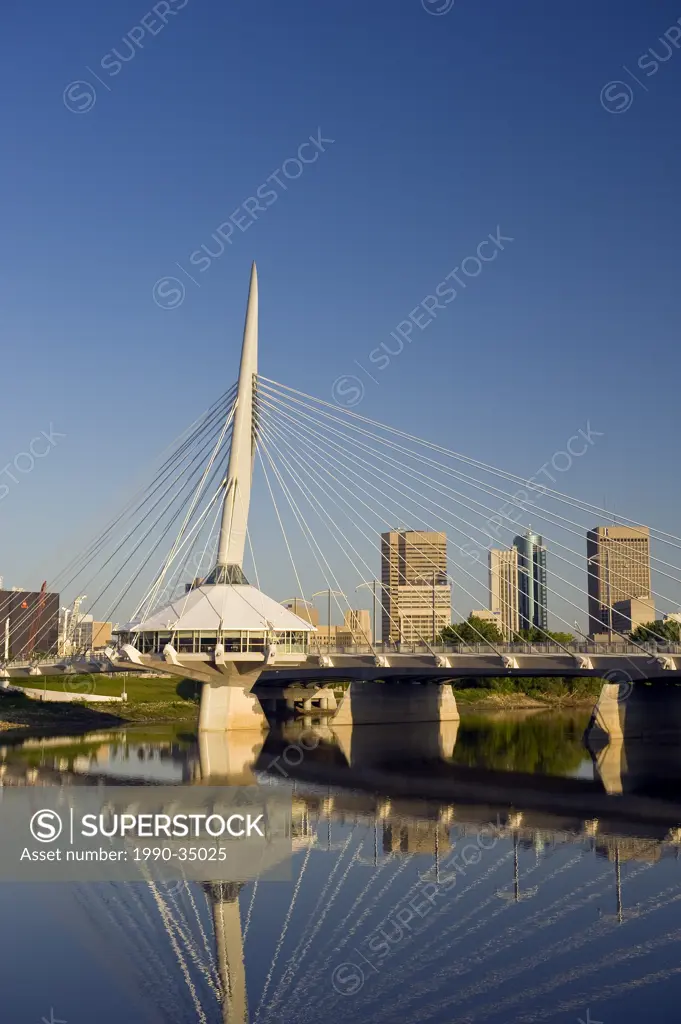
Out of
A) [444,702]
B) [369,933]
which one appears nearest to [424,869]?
[369,933]

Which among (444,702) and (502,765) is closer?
(502,765)

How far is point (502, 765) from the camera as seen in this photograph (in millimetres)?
62781

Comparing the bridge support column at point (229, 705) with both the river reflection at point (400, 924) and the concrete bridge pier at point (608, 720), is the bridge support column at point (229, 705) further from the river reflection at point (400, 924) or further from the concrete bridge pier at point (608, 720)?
the concrete bridge pier at point (608, 720)

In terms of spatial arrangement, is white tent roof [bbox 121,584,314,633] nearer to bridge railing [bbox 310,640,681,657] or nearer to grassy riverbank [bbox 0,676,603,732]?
bridge railing [bbox 310,640,681,657]

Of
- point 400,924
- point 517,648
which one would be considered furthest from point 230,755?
point 400,924

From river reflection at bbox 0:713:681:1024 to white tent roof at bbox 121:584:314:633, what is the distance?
20165 mm

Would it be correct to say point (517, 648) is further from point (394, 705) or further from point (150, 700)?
point (150, 700)

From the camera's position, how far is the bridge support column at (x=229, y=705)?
76.6 meters

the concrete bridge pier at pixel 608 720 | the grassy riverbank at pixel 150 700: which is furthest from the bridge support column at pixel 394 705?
the concrete bridge pier at pixel 608 720

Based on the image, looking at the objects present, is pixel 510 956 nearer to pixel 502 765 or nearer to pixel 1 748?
pixel 502 765

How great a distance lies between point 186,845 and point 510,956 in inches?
704

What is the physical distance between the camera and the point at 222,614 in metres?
72.1

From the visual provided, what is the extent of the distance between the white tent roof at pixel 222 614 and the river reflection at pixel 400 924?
2017 cm

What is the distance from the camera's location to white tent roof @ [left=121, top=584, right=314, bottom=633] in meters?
71.7
